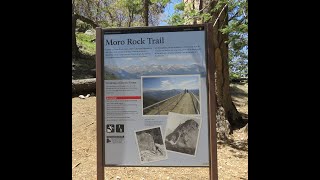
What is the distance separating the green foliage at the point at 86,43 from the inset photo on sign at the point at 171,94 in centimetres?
1550

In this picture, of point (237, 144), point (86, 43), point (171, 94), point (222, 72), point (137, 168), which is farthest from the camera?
point (86, 43)

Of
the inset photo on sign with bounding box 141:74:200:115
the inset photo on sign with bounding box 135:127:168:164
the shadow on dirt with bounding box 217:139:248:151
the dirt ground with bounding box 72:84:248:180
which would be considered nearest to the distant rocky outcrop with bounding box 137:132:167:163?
the inset photo on sign with bounding box 135:127:168:164

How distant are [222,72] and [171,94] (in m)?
4.37

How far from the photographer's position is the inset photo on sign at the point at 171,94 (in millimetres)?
2951

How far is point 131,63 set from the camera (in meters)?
3.01

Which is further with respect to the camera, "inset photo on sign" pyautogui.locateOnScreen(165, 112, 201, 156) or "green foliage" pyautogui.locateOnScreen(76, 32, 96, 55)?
"green foliage" pyautogui.locateOnScreen(76, 32, 96, 55)

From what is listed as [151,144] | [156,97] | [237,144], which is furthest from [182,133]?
[237,144]

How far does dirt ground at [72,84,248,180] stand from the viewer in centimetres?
497

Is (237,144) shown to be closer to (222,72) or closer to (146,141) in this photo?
(222,72)

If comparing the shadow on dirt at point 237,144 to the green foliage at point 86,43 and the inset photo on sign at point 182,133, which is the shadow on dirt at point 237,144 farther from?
the green foliage at point 86,43

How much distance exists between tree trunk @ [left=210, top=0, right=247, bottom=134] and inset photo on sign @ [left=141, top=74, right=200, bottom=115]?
377 cm

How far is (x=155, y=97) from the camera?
2.98 m

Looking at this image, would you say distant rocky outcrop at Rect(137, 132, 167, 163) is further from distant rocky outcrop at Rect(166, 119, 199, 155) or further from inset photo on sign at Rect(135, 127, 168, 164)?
distant rocky outcrop at Rect(166, 119, 199, 155)

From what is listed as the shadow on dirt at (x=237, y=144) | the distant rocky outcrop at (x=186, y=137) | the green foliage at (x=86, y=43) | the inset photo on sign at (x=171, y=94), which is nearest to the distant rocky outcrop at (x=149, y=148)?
the distant rocky outcrop at (x=186, y=137)
